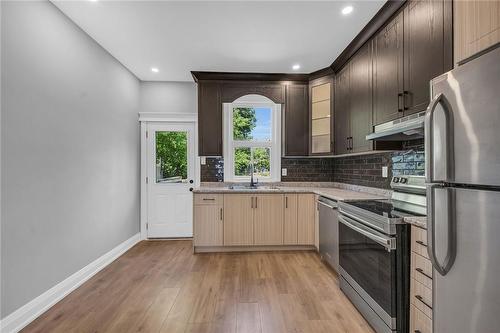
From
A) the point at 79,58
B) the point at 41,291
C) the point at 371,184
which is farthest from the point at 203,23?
the point at 41,291

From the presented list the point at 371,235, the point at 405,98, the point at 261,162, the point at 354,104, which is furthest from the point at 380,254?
the point at 261,162

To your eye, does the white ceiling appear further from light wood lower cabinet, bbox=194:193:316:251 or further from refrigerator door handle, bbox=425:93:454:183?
light wood lower cabinet, bbox=194:193:316:251

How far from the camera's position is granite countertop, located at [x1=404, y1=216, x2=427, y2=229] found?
1451 mm

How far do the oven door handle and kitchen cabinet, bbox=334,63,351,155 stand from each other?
45.4 inches

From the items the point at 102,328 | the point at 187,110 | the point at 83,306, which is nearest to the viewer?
the point at 102,328

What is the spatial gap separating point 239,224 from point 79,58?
274 centimetres

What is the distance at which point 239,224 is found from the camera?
3451mm

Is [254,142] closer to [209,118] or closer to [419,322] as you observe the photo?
[209,118]

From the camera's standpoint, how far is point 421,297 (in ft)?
4.76

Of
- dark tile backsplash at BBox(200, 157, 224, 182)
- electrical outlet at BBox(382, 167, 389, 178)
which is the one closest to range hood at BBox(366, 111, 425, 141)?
electrical outlet at BBox(382, 167, 389, 178)

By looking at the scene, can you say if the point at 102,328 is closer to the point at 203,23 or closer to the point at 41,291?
the point at 41,291

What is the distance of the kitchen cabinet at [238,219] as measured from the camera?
3447mm

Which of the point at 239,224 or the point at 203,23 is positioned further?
the point at 239,224

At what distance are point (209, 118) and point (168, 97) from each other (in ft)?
3.23
